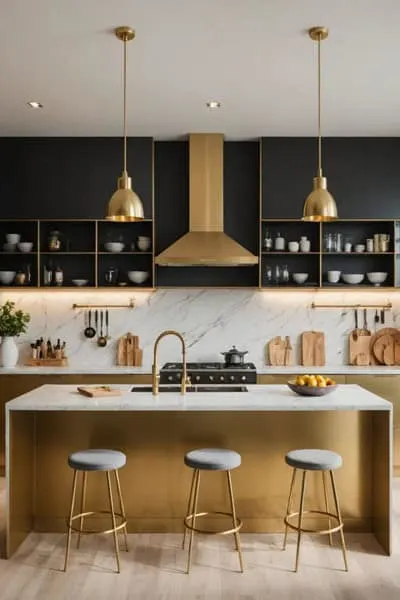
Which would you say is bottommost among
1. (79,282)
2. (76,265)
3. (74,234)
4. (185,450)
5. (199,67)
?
(185,450)

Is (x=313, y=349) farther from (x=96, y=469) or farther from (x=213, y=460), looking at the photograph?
(x=96, y=469)

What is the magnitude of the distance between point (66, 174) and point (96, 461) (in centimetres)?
314

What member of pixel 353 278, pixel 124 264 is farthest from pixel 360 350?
pixel 124 264

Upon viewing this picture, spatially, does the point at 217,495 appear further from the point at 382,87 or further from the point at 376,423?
the point at 382,87

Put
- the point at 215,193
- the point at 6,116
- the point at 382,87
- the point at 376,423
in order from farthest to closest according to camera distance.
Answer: the point at 215,193, the point at 6,116, the point at 382,87, the point at 376,423

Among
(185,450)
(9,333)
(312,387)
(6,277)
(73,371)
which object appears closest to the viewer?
(312,387)

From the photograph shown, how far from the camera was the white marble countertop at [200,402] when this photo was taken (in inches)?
142

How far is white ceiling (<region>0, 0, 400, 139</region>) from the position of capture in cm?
338

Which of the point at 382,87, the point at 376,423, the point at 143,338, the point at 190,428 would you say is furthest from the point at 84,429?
the point at 382,87

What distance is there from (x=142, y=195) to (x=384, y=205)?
2.16m

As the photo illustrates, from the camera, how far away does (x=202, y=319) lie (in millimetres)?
6129

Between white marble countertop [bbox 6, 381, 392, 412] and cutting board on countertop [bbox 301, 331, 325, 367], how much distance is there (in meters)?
1.93

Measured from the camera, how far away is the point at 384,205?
19.3ft

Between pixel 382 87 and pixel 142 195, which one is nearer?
pixel 382 87
